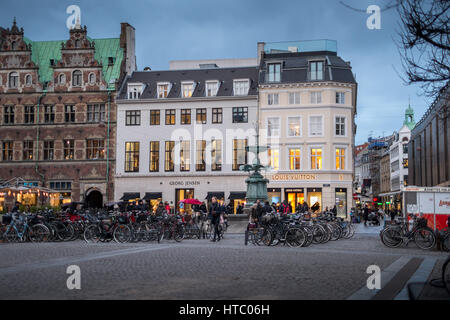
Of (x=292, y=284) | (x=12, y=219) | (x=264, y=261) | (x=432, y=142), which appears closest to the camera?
(x=292, y=284)

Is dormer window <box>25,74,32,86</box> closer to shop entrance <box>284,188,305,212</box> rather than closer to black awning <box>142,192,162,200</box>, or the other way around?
black awning <box>142,192,162,200</box>

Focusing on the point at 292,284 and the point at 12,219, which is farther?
the point at 12,219

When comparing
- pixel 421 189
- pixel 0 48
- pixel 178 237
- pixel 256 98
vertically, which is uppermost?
pixel 0 48

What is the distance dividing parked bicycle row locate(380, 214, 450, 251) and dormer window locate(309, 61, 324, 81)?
29.9m

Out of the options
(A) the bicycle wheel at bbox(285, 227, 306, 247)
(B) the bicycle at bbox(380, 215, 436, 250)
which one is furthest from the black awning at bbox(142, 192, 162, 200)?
(B) the bicycle at bbox(380, 215, 436, 250)

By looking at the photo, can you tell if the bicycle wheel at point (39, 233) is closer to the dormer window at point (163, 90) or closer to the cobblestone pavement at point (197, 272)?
the cobblestone pavement at point (197, 272)

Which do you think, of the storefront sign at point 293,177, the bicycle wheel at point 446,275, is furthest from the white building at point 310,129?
the bicycle wheel at point 446,275

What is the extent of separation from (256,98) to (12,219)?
3072 centimetres

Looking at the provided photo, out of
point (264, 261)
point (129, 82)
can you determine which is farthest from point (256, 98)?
point (264, 261)

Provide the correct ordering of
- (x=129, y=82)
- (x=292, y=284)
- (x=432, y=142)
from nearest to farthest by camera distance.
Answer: (x=292, y=284), (x=432, y=142), (x=129, y=82)

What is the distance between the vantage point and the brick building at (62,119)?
4847cm

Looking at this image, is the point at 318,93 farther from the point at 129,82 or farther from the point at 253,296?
the point at 253,296

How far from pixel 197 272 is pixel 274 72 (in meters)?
40.0

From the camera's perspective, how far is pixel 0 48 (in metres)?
50.3
